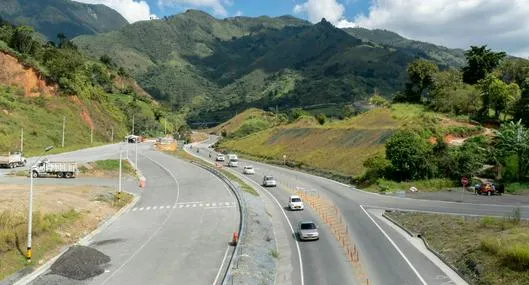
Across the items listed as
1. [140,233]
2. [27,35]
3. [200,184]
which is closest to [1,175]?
[200,184]

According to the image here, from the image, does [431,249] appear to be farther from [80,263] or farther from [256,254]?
[80,263]

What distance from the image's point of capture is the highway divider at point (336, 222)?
33656mm

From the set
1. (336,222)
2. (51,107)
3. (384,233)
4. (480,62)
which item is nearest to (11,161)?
(51,107)

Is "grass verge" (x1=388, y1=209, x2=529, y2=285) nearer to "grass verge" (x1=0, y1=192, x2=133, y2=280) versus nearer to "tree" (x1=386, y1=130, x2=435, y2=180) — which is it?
"tree" (x1=386, y1=130, x2=435, y2=180)

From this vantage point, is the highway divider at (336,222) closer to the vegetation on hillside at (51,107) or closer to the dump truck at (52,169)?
the dump truck at (52,169)

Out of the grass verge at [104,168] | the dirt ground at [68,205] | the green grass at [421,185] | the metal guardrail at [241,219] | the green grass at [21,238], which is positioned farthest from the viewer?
the grass verge at [104,168]

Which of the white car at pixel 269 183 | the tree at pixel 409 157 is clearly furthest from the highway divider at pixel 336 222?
the tree at pixel 409 157

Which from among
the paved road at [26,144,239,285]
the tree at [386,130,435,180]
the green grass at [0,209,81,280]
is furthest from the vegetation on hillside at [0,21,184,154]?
the tree at [386,130,435,180]

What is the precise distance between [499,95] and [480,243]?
63555 mm

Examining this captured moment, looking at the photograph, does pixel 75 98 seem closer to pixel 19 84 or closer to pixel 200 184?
pixel 19 84

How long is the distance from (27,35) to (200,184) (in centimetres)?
8956

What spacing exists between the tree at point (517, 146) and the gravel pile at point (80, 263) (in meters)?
55.4

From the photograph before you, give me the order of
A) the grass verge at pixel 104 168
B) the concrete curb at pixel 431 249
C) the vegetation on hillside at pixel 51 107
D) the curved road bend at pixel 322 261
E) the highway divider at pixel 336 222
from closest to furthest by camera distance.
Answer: the curved road bend at pixel 322 261, the concrete curb at pixel 431 249, the highway divider at pixel 336 222, the grass verge at pixel 104 168, the vegetation on hillside at pixel 51 107

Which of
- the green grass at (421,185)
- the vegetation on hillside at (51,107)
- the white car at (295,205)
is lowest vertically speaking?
the white car at (295,205)
